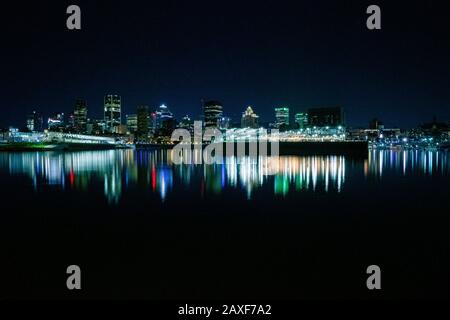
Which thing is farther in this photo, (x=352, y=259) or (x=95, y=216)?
(x=95, y=216)

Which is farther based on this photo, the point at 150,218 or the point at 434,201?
the point at 434,201

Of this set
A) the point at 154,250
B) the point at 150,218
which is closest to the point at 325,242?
the point at 154,250

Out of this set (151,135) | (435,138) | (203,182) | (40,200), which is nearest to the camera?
(40,200)
